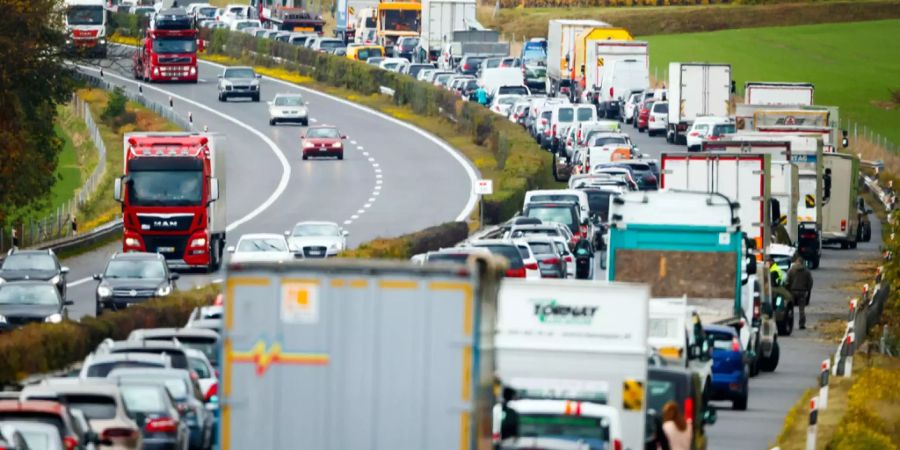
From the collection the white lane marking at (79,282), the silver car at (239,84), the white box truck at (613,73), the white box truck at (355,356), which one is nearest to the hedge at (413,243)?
the white lane marking at (79,282)

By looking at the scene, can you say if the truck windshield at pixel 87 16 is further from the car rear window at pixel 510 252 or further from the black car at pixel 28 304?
the black car at pixel 28 304

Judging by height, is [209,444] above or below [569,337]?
below

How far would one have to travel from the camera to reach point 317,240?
5131 centimetres

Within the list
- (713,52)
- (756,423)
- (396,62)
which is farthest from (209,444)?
(713,52)

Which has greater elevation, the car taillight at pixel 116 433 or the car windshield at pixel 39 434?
the car windshield at pixel 39 434

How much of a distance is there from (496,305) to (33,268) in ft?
91.6

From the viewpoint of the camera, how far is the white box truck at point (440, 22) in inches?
4343

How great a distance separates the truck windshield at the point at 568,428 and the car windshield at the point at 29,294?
65.4 ft

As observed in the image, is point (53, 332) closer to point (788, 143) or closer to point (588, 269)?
point (588, 269)

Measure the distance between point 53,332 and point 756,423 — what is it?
376 inches

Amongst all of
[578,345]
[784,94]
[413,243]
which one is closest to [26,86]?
[413,243]

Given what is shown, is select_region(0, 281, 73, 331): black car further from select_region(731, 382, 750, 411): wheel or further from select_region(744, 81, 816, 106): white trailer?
select_region(744, 81, 816, 106): white trailer

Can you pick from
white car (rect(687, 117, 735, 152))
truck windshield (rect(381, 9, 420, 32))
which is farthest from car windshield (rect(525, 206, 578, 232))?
truck windshield (rect(381, 9, 420, 32))

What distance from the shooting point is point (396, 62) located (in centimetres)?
10531
